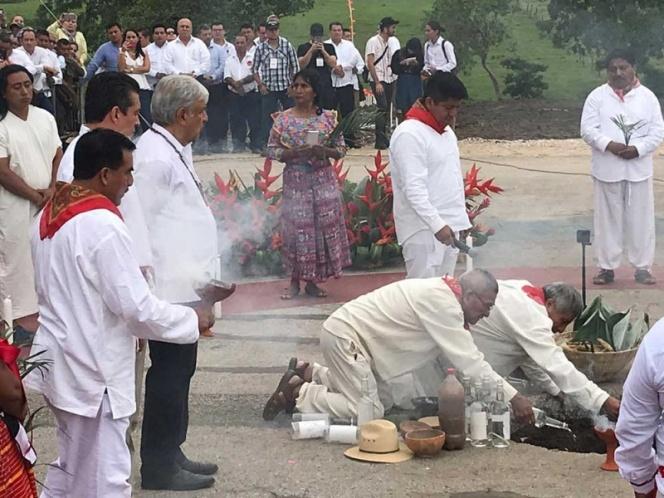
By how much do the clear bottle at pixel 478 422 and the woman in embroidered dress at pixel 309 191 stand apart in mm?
3318

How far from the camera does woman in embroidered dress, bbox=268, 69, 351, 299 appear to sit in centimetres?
921

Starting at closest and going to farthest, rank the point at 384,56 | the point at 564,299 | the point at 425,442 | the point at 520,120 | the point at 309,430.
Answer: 1. the point at 425,442
2. the point at 309,430
3. the point at 564,299
4. the point at 384,56
5. the point at 520,120

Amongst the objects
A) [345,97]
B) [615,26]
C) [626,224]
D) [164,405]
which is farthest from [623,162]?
[615,26]

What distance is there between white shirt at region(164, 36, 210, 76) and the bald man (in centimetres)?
1226

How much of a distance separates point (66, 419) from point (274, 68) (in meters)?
14.0

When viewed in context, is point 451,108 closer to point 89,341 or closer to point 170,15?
point 89,341

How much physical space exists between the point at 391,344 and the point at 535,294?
831 millimetres

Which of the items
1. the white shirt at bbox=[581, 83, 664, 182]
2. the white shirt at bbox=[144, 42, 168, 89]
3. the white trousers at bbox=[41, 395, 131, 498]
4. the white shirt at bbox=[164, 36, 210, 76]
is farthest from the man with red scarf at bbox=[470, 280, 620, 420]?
the white shirt at bbox=[144, 42, 168, 89]

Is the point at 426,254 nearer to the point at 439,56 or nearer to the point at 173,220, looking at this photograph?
the point at 173,220

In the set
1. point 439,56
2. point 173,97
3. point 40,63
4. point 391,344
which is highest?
point 173,97

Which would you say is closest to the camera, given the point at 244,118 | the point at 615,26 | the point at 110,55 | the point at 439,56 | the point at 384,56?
the point at 110,55

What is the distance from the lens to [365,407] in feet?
21.4

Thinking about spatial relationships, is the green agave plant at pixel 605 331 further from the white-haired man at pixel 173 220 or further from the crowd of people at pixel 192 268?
the white-haired man at pixel 173 220

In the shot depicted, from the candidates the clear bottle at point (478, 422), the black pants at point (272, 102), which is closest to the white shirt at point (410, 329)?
the clear bottle at point (478, 422)
